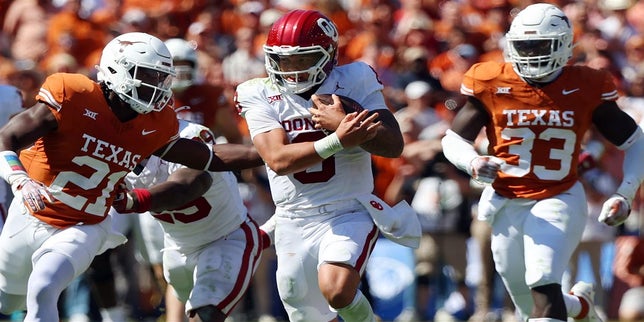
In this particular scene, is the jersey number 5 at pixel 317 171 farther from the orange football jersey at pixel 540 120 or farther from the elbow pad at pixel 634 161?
the elbow pad at pixel 634 161

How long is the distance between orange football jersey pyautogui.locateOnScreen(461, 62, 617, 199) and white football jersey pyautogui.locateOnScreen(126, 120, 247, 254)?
1491mm

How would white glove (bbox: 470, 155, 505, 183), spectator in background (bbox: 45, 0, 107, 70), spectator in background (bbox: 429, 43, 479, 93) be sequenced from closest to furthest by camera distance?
white glove (bbox: 470, 155, 505, 183), spectator in background (bbox: 429, 43, 479, 93), spectator in background (bbox: 45, 0, 107, 70)

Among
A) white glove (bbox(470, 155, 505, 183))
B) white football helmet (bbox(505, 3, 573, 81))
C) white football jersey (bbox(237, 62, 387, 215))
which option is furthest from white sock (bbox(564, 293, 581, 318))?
white football jersey (bbox(237, 62, 387, 215))

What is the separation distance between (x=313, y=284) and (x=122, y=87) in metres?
1.40

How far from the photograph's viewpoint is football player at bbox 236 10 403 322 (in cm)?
653

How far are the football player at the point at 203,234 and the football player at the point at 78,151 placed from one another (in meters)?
0.34

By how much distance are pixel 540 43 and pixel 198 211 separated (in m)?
2.15

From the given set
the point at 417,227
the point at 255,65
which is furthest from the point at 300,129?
the point at 255,65

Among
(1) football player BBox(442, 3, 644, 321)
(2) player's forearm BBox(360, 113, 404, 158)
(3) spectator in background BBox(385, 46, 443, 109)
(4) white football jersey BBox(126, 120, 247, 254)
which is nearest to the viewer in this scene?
(2) player's forearm BBox(360, 113, 404, 158)

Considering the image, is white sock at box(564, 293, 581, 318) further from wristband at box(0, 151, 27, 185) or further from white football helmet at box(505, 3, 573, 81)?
wristband at box(0, 151, 27, 185)

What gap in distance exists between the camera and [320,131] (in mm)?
6730

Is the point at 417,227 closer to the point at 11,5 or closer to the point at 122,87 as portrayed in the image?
the point at 122,87

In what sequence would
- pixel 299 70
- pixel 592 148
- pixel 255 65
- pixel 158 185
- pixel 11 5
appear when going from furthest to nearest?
pixel 11 5 → pixel 255 65 → pixel 592 148 → pixel 158 185 → pixel 299 70

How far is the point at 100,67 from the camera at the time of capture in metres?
6.84
